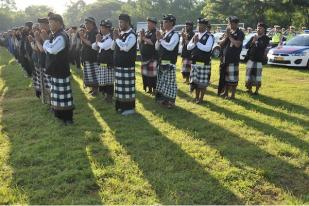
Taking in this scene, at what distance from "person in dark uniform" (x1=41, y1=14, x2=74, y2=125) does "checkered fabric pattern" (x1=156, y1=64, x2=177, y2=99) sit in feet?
6.95

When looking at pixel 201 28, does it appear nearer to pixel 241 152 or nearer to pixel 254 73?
pixel 254 73

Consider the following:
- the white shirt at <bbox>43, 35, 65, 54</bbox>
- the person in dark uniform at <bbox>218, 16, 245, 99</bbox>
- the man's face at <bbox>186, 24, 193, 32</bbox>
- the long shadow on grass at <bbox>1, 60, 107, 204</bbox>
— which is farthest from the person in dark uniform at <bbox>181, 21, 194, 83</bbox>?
the white shirt at <bbox>43, 35, 65, 54</bbox>

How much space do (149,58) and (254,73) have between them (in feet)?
8.50

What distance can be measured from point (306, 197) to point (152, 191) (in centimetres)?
170

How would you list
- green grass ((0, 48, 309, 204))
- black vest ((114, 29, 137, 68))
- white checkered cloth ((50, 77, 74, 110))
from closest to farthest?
green grass ((0, 48, 309, 204)) < white checkered cloth ((50, 77, 74, 110)) < black vest ((114, 29, 137, 68))

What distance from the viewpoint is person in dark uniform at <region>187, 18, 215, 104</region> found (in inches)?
346

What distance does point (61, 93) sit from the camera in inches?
291

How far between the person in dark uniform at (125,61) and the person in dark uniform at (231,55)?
2446 millimetres

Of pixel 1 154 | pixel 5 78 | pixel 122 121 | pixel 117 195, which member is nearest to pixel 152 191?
pixel 117 195

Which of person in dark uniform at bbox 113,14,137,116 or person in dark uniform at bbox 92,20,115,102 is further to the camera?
person in dark uniform at bbox 92,20,115,102

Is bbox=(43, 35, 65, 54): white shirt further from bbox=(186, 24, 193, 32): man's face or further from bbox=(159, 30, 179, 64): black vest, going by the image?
bbox=(186, 24, 193, 32): man's face

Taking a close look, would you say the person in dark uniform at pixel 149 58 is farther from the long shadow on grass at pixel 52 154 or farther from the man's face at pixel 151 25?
the long shadow on grass at pixel 52 154

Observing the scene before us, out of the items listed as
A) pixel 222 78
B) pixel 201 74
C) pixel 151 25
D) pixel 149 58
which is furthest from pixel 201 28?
pixel 149 58

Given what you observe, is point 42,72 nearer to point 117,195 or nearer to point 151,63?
point 151,63
